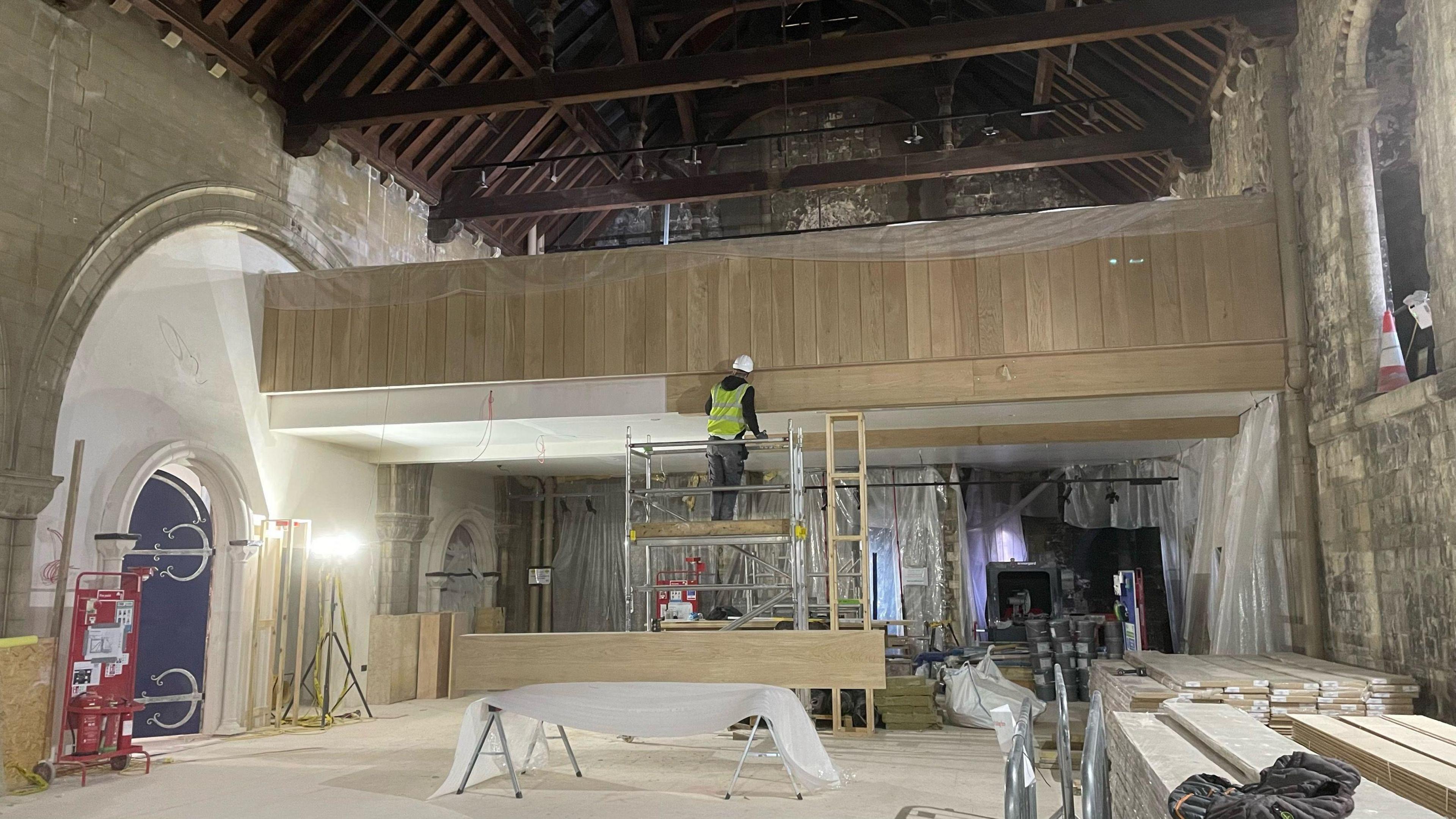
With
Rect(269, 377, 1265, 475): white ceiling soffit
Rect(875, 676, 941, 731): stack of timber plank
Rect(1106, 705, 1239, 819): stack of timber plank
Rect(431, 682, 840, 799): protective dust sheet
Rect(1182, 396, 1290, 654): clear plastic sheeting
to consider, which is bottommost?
Rect(875, 676, 941, 731): stack of timber plank

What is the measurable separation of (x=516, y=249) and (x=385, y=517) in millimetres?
5258

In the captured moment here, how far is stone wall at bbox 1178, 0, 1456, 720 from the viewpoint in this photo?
5.54 m

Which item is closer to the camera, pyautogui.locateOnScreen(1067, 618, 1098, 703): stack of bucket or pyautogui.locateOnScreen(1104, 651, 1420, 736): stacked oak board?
pyautogui.locateOnScreen(1104, 651, 1420, 736): stacked oak board

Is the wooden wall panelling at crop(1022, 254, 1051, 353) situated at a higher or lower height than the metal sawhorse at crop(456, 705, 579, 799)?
higher

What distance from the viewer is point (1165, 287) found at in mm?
8203

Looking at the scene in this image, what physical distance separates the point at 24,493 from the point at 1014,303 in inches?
297

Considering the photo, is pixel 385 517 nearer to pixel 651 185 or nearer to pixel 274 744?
pixel 274 744

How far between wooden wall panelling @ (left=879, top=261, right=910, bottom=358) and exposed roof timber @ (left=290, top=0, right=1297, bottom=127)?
2069mm

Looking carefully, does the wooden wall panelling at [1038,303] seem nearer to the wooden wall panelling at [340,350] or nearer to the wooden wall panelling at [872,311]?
the wooden wall panelling at [872,311]

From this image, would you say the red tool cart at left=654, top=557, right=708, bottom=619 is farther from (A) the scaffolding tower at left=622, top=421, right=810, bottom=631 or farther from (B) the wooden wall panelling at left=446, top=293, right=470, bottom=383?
(A) the scaffolding tower at left=622, top=421, right=810, bottom=631

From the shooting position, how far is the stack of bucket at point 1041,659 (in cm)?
1077

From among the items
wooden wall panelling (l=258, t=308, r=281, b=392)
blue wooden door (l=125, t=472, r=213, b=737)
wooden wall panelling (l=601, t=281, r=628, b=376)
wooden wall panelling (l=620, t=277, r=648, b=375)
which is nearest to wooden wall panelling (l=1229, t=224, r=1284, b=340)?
wooden wall panelling (l=620, t=277, r=648, b=375)

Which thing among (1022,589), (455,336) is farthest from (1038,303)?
(1022,589)

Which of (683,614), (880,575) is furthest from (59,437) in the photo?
(880,575)
